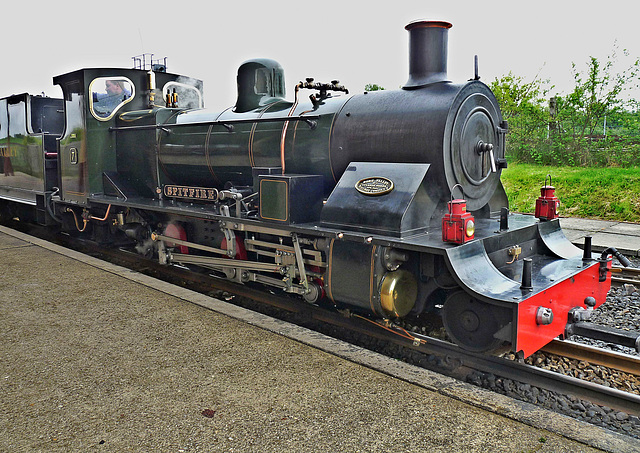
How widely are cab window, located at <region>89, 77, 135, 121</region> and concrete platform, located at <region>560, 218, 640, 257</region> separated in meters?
7.22

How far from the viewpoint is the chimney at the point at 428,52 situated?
4504 millimetres

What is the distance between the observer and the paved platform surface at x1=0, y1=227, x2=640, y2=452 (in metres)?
2.77

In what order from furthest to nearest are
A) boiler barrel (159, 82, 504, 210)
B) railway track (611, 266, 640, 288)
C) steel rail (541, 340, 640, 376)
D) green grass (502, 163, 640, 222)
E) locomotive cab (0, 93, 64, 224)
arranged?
green grass (502, 163, 640, 222) < locomotive cab (0, 93, 64, 224) < railway track (611, 266, 640, 288) < boiler barrel (159, 82, 504, 210) < steel rail (541, 340, 640, 376)

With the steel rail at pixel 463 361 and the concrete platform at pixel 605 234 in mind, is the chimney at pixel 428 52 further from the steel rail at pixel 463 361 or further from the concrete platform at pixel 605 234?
the concrete platform at pixel 605 234

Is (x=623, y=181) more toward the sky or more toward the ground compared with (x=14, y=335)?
more toward the sky

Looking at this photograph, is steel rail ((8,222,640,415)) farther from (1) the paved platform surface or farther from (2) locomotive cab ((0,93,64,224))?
(2) locomotive cab ((0,93,64,224))

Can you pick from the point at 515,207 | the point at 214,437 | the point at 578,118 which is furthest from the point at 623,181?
the point at 214,437

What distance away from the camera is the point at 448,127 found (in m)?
4.11

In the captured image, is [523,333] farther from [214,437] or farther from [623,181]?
[623,181]

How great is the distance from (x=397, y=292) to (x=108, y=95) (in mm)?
5531

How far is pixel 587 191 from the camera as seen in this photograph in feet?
40.5

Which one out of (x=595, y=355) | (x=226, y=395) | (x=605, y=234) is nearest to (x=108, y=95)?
(x=226, y=395)

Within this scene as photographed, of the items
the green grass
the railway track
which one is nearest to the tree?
the green grass

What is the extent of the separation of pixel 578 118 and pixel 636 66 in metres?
2.01
